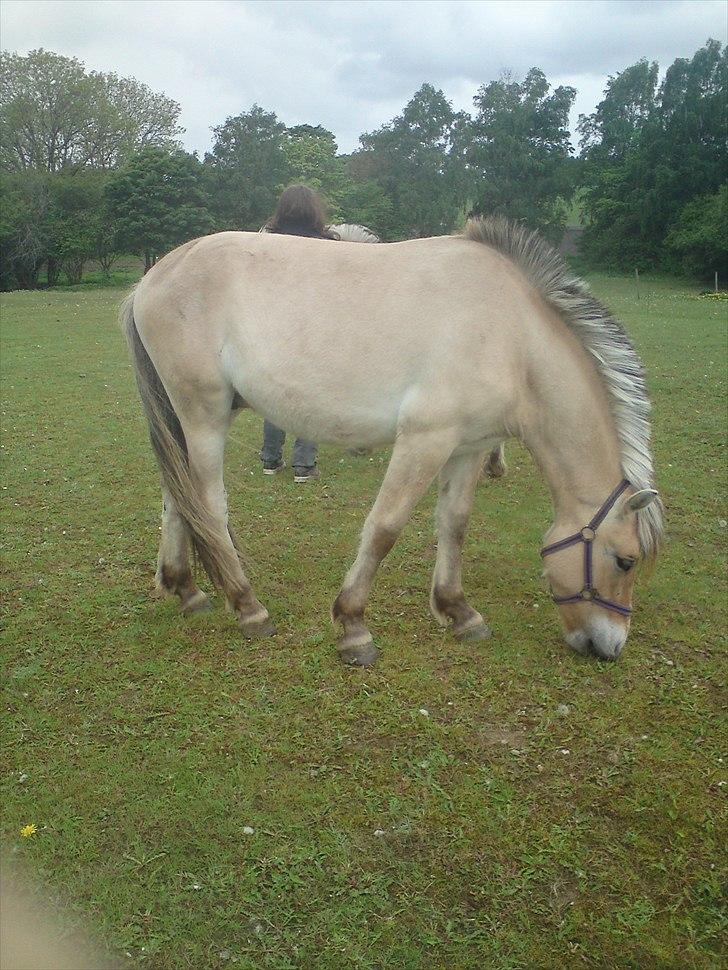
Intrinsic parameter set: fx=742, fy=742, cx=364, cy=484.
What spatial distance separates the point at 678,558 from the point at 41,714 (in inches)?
169

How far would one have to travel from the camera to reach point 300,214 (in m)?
6.02

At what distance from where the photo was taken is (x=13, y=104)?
42.3 m

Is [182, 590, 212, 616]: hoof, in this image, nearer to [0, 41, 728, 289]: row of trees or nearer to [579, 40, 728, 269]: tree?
[0, 41, 728, 289]: row of trees

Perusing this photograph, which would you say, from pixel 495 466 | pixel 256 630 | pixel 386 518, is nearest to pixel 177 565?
pixel 256 630

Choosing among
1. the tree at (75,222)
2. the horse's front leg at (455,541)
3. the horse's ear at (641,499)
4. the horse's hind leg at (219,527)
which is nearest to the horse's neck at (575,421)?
the horse's ear at (641,499)

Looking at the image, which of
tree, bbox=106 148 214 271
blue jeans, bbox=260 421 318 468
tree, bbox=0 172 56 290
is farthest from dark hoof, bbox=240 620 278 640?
tree, bbox=0 172 56 290

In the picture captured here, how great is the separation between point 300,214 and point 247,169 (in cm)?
3564

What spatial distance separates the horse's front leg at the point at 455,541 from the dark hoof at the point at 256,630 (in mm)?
1017

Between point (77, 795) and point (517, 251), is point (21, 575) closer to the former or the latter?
point (77, 795)

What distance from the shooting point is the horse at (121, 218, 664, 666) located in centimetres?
371

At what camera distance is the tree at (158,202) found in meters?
32.6

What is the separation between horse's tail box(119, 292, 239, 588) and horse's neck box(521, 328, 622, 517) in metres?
1.82

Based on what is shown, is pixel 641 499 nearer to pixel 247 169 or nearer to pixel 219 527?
pixel 219 527

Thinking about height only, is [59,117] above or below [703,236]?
above
